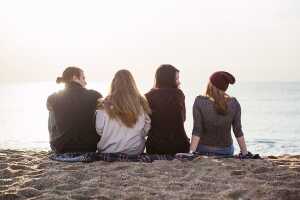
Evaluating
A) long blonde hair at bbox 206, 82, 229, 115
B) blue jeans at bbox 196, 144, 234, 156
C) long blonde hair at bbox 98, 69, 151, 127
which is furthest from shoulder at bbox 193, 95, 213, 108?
long blonde hair at bbox 98, 69, 151, 127

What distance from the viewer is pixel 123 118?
793cm

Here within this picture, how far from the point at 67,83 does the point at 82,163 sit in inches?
49.1

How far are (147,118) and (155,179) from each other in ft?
4.89

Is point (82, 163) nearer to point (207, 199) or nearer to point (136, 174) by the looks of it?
point (136, 174)

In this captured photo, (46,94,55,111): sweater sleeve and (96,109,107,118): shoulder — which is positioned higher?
(46,94,55,111): sweater sleeve

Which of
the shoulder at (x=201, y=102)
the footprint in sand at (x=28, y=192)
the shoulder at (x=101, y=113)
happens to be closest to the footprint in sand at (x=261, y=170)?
the shoulder at (x=201, y=102)

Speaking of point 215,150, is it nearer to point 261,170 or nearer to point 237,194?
point 261,170

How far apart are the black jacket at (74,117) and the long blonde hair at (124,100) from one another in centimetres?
39

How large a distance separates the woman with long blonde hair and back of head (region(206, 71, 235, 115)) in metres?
1.00

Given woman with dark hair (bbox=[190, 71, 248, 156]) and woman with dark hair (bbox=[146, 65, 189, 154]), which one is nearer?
woman with dark hair (bbox=[190, 71, 248, 156])

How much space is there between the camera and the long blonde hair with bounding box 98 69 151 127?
7832 mm

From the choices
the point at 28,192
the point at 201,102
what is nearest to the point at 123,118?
the point at 201,102

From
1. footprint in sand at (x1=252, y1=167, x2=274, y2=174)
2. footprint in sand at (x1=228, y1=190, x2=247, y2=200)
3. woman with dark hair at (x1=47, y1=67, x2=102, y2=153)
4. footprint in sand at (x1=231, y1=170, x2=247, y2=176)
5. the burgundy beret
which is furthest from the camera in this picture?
woman with dark hair at (x1=47, y1=67, x2=102, y2=153)

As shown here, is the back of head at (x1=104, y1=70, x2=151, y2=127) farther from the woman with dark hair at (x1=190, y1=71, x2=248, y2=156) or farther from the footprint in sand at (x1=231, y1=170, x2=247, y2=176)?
the footprint in sand at (x1=231, y1=170, x2=247, y2=176)
